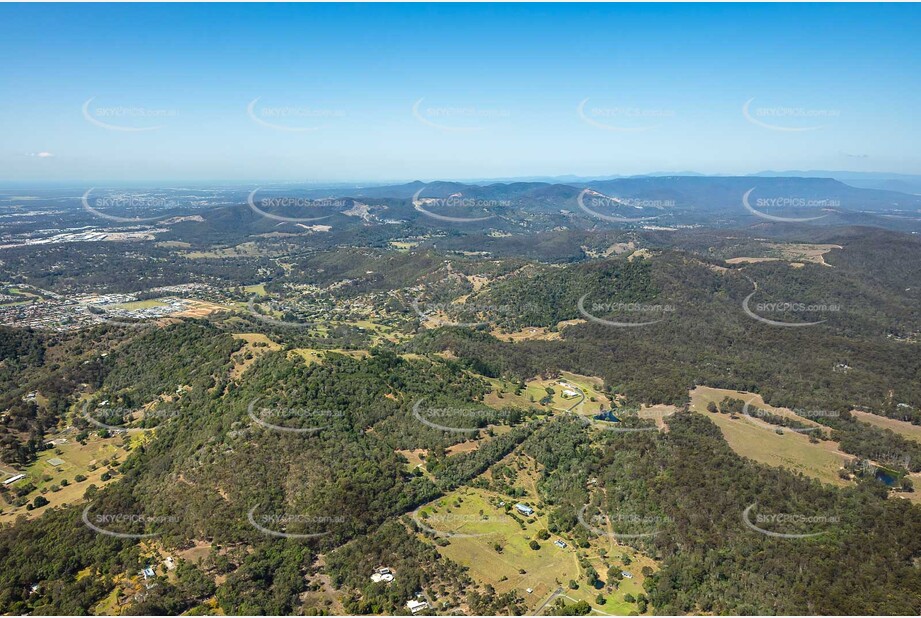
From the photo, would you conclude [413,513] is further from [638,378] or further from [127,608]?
[638,378]

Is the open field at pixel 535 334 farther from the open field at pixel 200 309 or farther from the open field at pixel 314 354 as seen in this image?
the open field at pixel 200 309

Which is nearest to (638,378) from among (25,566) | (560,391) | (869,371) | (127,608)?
(560,391)

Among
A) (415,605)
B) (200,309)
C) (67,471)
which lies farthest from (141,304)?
(415,605)

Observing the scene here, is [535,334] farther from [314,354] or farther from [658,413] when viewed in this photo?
[314,354]

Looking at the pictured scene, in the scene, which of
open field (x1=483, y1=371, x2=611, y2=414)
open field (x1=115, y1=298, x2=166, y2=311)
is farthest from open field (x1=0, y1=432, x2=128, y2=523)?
open field (x1=115, y1=298, x2=166, y2=311)

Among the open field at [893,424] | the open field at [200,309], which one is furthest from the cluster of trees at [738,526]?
the open field at [200,309]

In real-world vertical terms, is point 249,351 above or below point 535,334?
above
